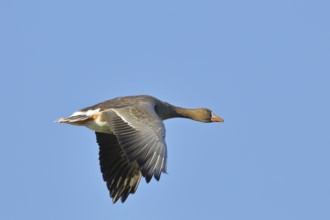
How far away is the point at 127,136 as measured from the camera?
14461 mm

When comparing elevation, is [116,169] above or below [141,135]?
below

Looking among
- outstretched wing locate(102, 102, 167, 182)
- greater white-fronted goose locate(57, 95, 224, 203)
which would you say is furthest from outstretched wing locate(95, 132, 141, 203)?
outstretched wing locate(102, 102, 167, 182)

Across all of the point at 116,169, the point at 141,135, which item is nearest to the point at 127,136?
the point at 141,135

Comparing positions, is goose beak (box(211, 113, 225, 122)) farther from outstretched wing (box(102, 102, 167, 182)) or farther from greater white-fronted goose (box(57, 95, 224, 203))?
outstretched wing (box(102, 102, 167, 182))

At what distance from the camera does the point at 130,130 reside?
577 inches

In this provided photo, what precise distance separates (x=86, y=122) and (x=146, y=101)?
1434mm

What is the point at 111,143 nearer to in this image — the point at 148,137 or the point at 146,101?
the point at 146,101

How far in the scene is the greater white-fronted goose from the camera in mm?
13812

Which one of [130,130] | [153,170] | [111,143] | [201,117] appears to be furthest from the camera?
[201,117]

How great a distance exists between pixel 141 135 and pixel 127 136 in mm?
293

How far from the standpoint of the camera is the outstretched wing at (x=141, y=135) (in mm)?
13570

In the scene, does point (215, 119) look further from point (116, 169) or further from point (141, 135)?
point (141, 135)

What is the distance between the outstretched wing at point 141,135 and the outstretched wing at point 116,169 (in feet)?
4.75

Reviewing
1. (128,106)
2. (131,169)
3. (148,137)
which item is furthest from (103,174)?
(148,137)
